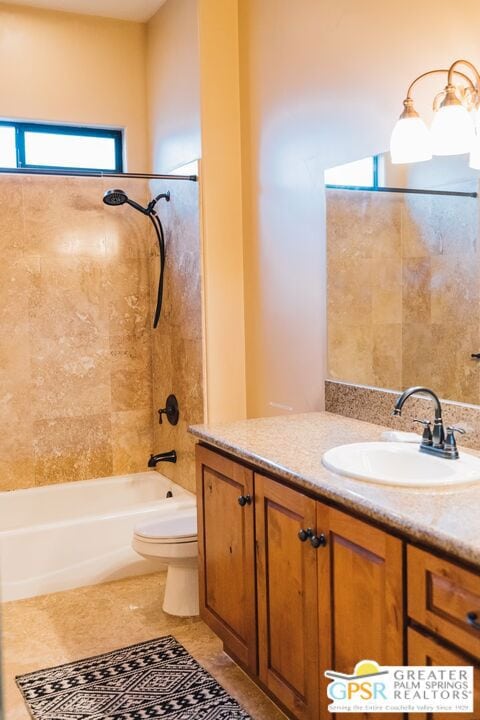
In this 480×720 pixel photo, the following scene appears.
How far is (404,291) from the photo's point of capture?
2.40 metres

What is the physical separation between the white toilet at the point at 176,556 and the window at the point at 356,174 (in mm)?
1521

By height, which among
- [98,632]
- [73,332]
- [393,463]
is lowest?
[98,632]

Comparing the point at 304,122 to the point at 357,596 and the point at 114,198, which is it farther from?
the point at 357,596

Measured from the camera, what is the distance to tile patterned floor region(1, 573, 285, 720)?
2449 mm

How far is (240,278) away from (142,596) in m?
1.59

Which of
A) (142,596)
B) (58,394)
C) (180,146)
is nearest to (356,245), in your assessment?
(180,146)

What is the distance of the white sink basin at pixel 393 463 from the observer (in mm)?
1831

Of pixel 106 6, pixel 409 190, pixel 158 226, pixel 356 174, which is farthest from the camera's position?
pixel 158 226

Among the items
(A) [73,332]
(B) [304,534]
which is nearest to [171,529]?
(B) [304,534]

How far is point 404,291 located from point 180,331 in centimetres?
170

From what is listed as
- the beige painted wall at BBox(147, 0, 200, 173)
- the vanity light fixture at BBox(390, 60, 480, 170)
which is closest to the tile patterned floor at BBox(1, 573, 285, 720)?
the vanity light fixture at BBox(390, 60, 480, 170)

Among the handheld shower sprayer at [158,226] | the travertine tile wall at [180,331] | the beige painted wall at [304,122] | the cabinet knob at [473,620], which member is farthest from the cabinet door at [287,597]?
the handheld shower sprayer at [158,226]

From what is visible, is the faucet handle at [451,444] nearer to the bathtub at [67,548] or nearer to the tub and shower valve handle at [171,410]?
the bathtub at [67,548]

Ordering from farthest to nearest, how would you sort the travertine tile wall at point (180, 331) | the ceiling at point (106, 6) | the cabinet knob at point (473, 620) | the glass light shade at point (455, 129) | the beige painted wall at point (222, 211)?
the ceiling at point (106, 6) → the travertine tile wall at point (180, 331) → the beige painted wall at point (222, 211) → the glass light shade at point (455, 129) → the cabinet knob at point (473, 620)
